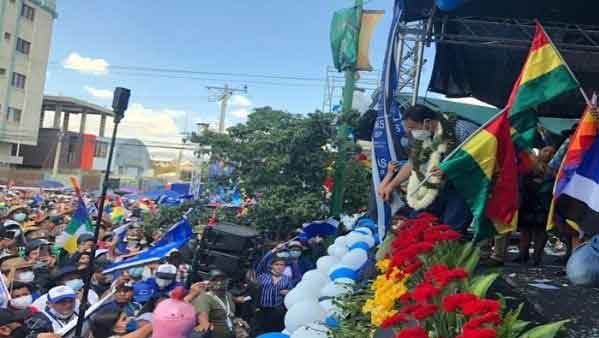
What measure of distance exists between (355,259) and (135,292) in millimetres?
3081

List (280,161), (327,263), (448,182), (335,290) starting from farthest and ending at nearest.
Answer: (280,161) < (327,263) < (335,290) < (448,182)

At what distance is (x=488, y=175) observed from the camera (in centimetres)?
373

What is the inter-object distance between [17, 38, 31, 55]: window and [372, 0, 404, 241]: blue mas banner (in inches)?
1359

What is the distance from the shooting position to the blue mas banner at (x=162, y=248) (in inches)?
278

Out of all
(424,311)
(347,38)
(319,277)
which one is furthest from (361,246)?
(347,38)

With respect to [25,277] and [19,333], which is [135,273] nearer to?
[25,277]

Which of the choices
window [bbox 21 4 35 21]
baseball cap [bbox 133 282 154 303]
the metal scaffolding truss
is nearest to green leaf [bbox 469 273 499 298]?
the metal scaffolding truss

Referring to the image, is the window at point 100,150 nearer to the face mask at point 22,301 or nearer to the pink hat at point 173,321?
the face mask at point 22,301

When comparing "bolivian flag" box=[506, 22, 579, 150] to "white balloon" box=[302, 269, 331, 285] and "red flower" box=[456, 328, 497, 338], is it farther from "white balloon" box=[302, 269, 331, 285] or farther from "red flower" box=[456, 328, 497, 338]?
"red flower" box=[456, 328, 497, 338]

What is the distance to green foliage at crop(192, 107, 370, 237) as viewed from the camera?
992cm

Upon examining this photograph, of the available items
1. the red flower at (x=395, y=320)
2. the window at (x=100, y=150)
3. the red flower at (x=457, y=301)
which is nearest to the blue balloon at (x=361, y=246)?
the red flower at (x=395, y=320)

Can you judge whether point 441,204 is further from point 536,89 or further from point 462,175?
point 536,89

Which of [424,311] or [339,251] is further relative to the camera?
[339,251]

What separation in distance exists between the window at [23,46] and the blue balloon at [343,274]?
35.5m
